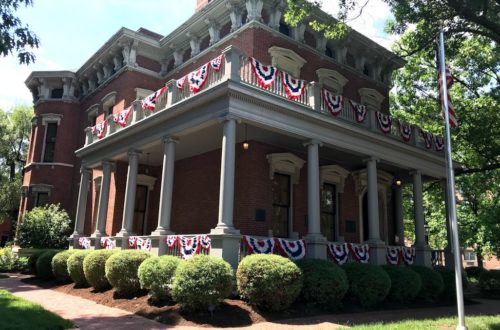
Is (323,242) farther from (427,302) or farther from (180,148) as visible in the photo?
(180,148)

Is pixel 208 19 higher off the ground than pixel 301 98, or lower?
higher

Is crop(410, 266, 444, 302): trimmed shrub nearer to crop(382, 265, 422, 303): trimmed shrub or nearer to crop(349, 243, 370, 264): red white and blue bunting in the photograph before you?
crop(382, 265, 422, 303): trimmed shrub

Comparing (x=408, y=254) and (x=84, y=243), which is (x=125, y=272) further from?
(x=408, y=254)

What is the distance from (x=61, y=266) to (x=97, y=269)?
3359 millimetres

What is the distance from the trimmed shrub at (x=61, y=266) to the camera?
53.4ft

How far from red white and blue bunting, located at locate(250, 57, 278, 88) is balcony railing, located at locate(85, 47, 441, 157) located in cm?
A: 11

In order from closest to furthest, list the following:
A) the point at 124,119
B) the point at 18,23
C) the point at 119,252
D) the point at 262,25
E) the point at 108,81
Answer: the point at 18,23 < the point at 119,252 < the point at 262,25 < the point at 124,119 < the point at 108,81

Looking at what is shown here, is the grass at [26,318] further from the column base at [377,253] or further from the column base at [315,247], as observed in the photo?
the column base at [377,253]

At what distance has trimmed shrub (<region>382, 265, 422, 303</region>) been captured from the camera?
13.5 m

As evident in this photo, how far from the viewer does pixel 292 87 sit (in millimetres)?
14070

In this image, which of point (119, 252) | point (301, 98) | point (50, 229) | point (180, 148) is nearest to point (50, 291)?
point (119, 252)

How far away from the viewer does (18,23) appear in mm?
9516

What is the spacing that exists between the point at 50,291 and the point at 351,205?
12575 mm

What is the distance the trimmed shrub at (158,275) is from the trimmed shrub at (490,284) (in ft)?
46.9
